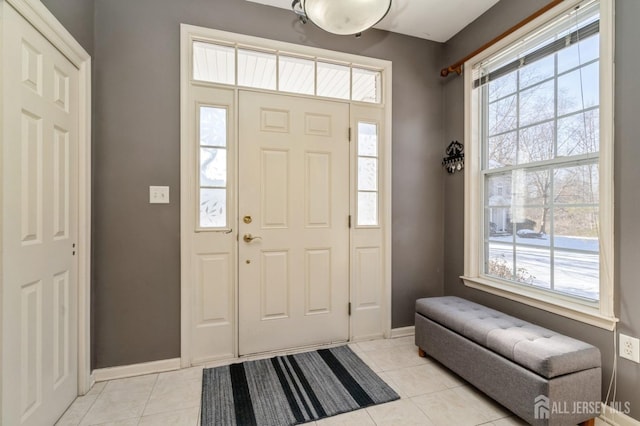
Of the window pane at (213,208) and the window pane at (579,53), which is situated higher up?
the window pane at (579,53)

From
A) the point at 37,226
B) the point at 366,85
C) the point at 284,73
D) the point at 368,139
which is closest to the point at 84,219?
the point at 37,226

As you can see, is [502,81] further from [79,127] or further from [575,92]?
[79,127]

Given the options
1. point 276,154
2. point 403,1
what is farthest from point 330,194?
point 403,1

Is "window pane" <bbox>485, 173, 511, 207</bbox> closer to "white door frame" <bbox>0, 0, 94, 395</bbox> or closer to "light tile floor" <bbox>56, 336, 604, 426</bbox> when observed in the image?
"light tile floor" <bbox>56, 336, 604, 426</bbox>

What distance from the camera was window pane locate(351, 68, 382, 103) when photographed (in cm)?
268

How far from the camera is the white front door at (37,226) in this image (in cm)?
127

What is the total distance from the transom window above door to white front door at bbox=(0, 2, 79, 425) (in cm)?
88

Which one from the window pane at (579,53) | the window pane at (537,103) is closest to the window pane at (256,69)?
the window pane at (537,103)

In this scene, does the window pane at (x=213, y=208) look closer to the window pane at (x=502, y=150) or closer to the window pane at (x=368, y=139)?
the window pane at (x=368, y=139)

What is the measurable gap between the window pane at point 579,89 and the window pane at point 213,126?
2.36 metres

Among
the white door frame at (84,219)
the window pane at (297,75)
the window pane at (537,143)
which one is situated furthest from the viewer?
the window pane at (297,75)

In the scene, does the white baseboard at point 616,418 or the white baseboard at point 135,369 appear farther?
the white baseboard at point 135,369

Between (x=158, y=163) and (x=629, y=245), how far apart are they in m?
2.92

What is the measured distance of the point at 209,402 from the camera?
181 cm
